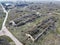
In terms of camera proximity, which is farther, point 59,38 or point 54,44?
point 59,38

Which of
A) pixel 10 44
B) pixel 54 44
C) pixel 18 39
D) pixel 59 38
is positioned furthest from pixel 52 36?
pixel 10 44

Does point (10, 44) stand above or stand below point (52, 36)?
above

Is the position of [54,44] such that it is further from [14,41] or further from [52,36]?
[14,41]

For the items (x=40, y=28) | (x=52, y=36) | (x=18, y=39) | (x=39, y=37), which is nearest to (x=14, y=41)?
(x=18, y=39)

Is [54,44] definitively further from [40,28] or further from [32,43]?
[40,28]

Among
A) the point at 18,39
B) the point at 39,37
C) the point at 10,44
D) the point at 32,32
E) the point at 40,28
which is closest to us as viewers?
the point at 10,44

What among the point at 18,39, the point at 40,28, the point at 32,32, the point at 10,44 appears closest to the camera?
the point at 10,44

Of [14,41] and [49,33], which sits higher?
[14,41]

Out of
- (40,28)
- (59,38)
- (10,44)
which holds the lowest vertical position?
(40,28)

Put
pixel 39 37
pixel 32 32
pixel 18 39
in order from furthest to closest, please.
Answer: pixel 32 32 → pixel 39 37 → pixel 18 39
